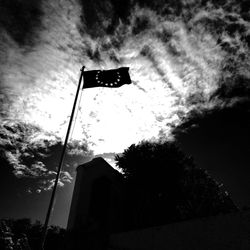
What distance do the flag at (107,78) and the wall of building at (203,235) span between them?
7643 millimetres

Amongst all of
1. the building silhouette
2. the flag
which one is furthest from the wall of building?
the flag

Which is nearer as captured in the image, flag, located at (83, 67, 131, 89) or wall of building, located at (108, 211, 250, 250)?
wall of building, located at (108, 211, 250, 250)

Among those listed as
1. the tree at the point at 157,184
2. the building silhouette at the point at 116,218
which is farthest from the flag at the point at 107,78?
the tree at the point at 157,184

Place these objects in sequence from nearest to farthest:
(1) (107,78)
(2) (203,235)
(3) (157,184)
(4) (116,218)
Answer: (2) (203,235) → (1) (107,78) → (3) (157,184) → (4) (116,218)

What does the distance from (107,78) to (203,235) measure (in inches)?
345

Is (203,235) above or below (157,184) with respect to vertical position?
below

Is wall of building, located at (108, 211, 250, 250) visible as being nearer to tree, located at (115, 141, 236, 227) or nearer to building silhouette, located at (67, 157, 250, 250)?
building silhouette, located at (67, 157, 250, 250)

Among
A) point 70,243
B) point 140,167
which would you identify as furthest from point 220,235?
point 140,167

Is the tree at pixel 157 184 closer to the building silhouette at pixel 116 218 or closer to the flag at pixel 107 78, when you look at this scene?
the building silhouette at pixel 116 218

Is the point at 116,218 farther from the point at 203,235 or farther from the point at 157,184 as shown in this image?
the point at 203,235

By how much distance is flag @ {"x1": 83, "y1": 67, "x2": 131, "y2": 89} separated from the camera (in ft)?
38.9

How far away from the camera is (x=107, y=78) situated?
39.2 ft

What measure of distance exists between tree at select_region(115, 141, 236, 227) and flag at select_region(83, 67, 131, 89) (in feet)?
39.8

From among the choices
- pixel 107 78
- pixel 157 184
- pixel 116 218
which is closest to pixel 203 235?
pixel 107 78
